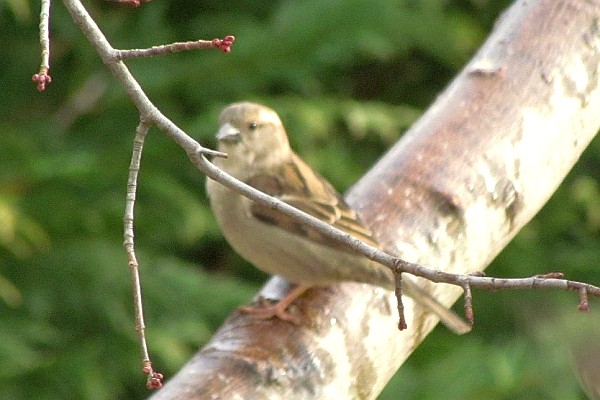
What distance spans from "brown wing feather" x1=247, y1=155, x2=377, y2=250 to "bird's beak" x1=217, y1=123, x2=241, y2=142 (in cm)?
15

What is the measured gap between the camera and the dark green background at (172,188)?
14.0ft

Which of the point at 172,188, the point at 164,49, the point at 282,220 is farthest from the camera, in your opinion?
the point at 172,188

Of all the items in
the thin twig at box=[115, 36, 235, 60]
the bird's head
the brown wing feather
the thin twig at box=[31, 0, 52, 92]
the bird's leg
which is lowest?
the bird's leg

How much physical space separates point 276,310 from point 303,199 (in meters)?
0.86

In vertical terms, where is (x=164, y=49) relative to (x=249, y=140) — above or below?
above

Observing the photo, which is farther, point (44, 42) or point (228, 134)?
point (228, 134)

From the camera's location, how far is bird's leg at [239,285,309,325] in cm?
252

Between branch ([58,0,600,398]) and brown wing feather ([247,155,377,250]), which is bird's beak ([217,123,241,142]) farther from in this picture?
branch ([58,0,600,398])

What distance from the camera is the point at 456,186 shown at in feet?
8.93

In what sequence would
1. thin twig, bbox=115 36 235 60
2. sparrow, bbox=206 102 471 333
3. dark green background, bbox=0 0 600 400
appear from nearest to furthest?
thin twig, bbox=115 36 235 60, sparrow, bbox=206 102 471 333, dark green background, bbox=0 0 600 400

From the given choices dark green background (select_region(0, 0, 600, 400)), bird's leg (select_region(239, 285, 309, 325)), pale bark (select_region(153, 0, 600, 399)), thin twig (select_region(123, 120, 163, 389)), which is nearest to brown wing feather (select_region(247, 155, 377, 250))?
pale bark (select_region(153, 0, 600, 399))

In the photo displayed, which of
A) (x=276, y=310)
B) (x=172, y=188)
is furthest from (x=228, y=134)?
(x=276, y=310)

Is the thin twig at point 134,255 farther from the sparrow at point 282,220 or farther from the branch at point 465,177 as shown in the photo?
the sparrow at point 282,220

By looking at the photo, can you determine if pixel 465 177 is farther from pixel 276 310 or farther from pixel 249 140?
pixel 249 140
